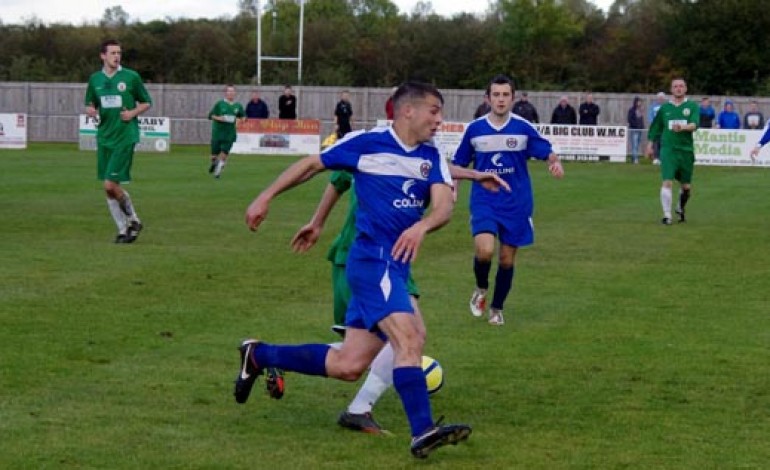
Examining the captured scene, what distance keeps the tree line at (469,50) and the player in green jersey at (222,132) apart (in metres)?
27.4

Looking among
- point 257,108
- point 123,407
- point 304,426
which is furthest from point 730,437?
point 257,108

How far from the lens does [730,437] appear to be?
777 centimetres

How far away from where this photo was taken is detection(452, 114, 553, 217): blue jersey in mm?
12219

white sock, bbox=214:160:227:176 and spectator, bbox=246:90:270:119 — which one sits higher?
spectator, bbox=246:90:270:119

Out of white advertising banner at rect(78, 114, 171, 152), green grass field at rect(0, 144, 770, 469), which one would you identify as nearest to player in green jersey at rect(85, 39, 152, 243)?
green grass field at rect(0, 144, 770, 469)

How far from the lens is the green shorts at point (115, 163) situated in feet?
57.7

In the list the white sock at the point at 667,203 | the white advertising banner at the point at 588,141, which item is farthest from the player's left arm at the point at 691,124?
the white advertising banner at the point at 588,141

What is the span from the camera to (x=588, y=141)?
42.3 m

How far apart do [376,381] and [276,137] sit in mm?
35873

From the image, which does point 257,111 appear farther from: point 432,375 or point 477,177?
point 477,177

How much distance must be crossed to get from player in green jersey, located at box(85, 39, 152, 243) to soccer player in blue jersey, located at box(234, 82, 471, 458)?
1034 centimetres

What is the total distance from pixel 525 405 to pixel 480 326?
3.13m

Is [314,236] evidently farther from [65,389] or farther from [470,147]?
[470,147]

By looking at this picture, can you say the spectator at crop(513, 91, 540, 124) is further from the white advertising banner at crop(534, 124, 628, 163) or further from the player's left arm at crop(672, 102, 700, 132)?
the player's left arm at crop(672, 102, 700, 132)
